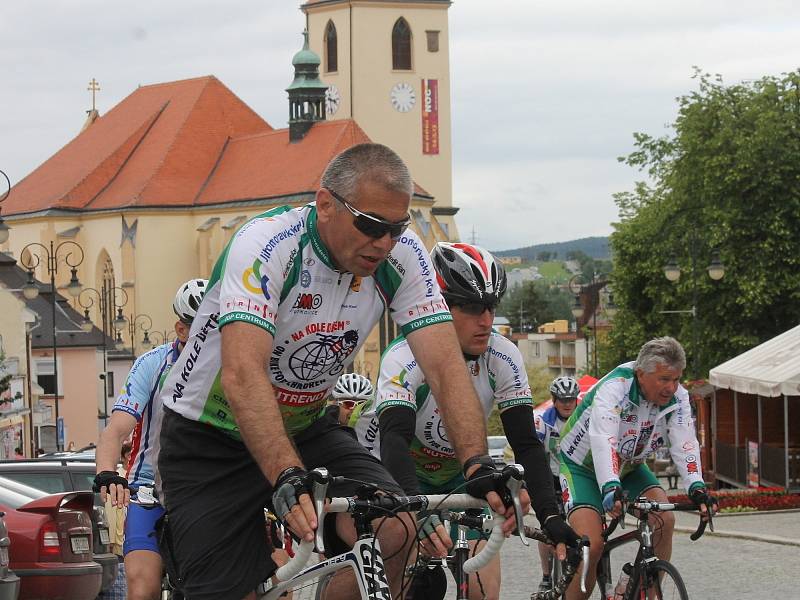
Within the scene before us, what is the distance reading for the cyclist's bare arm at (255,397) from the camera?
15.8ft

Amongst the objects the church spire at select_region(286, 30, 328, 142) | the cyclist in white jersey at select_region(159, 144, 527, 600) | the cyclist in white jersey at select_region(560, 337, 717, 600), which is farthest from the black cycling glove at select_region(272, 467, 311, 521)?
the church spire at select_region(286, 30, 328, 142)

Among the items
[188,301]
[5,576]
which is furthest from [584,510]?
[5,576]

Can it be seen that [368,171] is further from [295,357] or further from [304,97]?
[304,97]

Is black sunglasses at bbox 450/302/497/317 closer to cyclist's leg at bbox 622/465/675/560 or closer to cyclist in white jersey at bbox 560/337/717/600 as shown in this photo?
cyclist in white jersey at bbox 560/337/717/600

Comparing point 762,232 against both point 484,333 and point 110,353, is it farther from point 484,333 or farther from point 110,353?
point 484,333

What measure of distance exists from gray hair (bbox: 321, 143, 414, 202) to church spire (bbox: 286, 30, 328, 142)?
367ft

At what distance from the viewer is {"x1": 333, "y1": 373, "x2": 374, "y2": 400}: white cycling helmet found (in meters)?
12.4

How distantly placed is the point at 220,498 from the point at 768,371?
84.5 feet

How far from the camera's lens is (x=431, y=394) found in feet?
25.1

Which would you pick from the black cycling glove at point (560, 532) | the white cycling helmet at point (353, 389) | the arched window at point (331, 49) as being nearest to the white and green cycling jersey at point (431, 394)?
the black cycling glove at point (560, 532)

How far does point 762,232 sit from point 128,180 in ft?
220

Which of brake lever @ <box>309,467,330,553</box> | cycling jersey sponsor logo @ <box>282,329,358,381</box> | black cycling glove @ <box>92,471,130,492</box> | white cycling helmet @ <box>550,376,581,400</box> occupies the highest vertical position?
cycling jersey sponsor logo @ <box>282,329,358,381</box>

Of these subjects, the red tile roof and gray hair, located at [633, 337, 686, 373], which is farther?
the red tile roof

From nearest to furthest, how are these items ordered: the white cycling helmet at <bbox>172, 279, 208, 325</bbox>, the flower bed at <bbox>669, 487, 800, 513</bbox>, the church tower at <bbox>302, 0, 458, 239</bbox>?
the white cycling helmet at <bbox>172, 279, 208, 325</bbox> < the flower bed at <bbox>669, 487, 800, 513</bbox> < the church tower at <bbox>302, 0, 458, 239</bbox>
